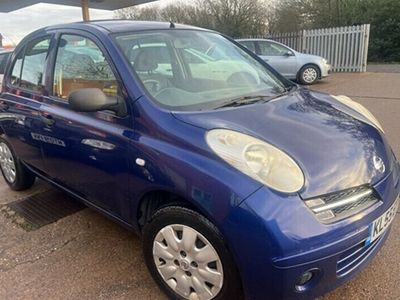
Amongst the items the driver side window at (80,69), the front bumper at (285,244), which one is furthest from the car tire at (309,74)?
the front bumper at (285,244)

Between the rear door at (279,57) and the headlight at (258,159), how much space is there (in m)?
9.95

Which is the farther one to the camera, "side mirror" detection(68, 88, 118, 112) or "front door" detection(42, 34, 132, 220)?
"front door" detection(42, 34, 132, 220)

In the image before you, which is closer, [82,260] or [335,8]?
[82,260]

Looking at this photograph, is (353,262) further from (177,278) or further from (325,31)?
(325,31)

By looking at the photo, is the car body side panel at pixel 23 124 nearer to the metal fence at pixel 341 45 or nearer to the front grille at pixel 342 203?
the front grille at pixel 342 203

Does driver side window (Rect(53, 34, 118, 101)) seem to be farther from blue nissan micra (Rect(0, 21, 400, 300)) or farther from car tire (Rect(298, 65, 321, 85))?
car tire (Rect(298, 65, 321, 85))

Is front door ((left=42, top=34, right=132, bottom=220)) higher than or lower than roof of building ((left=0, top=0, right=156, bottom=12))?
lower

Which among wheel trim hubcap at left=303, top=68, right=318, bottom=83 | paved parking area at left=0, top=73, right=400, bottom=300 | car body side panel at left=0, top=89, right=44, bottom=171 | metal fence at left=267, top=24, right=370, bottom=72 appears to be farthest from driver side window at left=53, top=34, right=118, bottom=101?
metal fence at left=267, top=24, right=370, bottom=72

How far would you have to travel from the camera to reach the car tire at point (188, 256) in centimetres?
204

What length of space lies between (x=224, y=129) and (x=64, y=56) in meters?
1.70

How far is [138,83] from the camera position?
2506mm

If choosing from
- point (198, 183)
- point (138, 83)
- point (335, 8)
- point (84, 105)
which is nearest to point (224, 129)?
point (198, 183)

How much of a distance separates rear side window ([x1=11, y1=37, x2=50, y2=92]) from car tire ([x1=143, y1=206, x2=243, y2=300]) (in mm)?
1826

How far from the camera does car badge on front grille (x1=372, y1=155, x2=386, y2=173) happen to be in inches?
88.4
